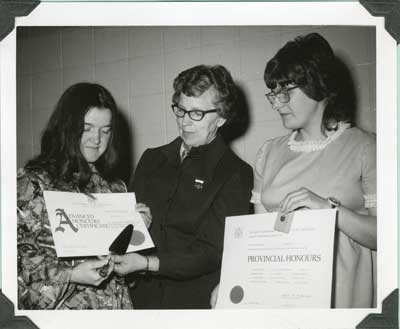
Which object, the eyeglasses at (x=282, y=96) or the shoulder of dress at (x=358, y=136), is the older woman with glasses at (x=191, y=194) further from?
the shoulder of dress at (x=358, y=136)

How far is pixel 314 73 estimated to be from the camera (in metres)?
1.81

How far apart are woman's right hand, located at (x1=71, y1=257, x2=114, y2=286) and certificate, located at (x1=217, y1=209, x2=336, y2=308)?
35 cm

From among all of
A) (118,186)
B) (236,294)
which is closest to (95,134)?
(118,186)

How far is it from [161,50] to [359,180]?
2.31 ft

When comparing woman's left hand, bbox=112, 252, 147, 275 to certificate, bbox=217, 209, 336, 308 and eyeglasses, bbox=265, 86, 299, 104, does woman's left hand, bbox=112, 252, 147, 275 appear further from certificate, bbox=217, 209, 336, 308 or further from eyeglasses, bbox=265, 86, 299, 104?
eyeglasses, bbox=265, 86, 299, 104

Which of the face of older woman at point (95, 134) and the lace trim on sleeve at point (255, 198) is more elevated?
the face of older woman at point (95, 134)

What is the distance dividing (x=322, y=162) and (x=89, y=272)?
0.75m

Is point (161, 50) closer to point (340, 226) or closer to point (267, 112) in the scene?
point (267, 112)

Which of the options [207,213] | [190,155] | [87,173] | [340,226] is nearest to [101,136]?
[87,173]

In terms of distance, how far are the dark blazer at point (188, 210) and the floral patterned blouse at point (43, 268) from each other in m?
0.10

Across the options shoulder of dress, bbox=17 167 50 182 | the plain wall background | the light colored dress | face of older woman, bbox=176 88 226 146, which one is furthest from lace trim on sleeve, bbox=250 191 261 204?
shoulder of dress, bbox=17 167 50 182

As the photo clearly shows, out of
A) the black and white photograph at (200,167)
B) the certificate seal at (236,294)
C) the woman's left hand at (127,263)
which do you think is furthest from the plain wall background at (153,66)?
the certificate seal at (236,294)

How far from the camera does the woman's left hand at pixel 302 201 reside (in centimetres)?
177

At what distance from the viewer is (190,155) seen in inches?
72.5
